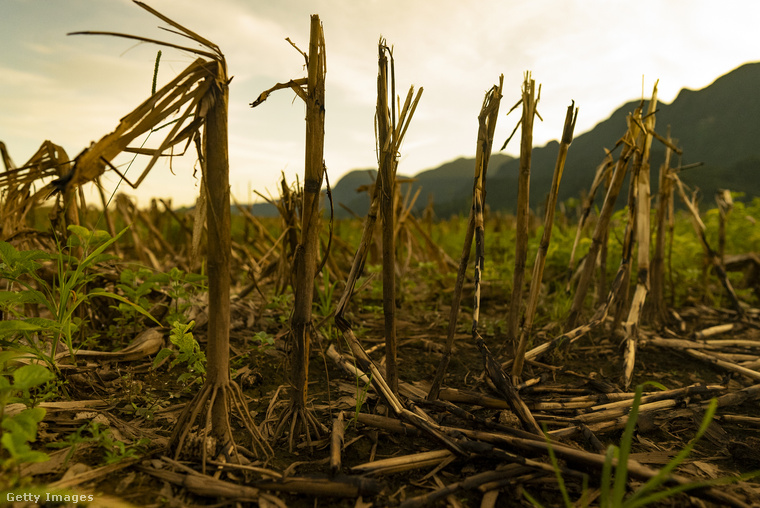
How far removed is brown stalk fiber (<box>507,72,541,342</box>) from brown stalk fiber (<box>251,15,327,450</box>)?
→ 1.07 meters

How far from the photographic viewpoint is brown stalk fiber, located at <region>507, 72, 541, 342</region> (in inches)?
81.1

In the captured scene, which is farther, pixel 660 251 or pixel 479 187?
pixel 660 251

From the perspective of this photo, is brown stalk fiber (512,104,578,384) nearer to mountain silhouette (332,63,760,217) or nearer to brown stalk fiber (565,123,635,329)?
brown stalk fiber (565,123,635,329)

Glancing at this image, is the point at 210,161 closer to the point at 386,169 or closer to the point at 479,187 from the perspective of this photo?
the point at 386,169

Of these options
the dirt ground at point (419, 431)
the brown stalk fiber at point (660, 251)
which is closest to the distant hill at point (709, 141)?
the brown stalk fiber at point (660, 251)

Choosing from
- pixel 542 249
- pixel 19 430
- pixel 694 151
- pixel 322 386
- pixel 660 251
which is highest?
pixel 694 151

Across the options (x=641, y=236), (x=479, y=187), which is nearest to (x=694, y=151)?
(x=641, y=236)

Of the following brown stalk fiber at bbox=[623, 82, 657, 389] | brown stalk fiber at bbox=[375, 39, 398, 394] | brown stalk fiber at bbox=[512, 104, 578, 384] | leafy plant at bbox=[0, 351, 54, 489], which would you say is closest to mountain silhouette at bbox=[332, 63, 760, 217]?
brown stalk fiber at bbox=[623, 82, 657, 389]

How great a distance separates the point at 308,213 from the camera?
4.77 ft

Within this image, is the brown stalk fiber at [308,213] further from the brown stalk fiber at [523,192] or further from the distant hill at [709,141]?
the distant hill at [709,141]

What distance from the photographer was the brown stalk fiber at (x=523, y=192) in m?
2.06

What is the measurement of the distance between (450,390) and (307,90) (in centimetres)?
138

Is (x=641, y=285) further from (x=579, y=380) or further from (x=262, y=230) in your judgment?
(x=262, y=230)

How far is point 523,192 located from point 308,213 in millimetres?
1224
